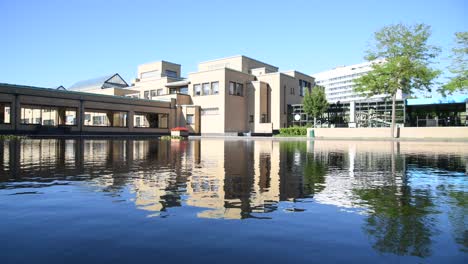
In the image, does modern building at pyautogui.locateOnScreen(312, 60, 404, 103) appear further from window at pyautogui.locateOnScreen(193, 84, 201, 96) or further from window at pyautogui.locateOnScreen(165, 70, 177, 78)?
window at pyautogui.locateOnScreen(193, 84, 201, 96)

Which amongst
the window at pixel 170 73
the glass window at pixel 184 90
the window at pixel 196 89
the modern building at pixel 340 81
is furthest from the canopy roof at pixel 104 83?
the modern building at pixel 340 81

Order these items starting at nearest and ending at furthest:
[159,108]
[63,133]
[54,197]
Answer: [54,197] < [63,133] < [159,108]

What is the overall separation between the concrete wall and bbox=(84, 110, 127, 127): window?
33.3 metres

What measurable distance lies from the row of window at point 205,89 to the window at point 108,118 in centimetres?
1303

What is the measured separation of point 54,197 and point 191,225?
3298 millimetres

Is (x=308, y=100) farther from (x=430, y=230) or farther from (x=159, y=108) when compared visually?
(x=430, y=230)

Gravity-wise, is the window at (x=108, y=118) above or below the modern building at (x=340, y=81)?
below

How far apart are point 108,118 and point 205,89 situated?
1768cm

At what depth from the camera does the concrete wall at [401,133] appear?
42062 mm

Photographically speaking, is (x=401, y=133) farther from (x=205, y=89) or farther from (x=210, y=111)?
(x=205, y=89)

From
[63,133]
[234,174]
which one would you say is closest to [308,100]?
[63,133]

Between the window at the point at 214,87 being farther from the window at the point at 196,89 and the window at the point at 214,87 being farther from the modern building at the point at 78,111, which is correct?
the modern building at the point at 78,111

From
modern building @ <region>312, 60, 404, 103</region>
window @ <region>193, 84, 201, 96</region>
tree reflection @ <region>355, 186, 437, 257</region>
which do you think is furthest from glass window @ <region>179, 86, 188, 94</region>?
modern building @ <region>312, 60, 404, 103</region>

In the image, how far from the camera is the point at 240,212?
529 centimetres
